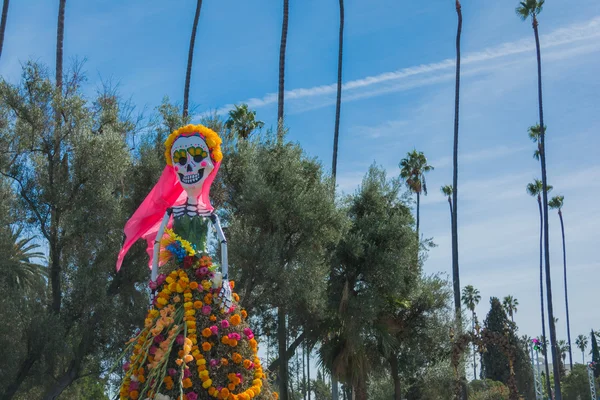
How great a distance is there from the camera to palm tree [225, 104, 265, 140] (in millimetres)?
24163

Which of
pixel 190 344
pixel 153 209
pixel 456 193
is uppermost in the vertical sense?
pixel 456 193

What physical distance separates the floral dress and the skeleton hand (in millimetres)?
49

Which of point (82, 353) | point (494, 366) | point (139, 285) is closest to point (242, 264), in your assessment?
point (139, 285)

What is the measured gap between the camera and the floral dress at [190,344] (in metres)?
8.96

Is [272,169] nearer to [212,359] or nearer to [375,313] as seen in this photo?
[375,313]

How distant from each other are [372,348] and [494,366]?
38407 millimetres

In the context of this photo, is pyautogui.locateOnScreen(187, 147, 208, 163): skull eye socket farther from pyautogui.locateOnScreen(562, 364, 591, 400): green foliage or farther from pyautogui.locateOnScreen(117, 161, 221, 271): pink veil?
pyautogui.locateOnScreen(562, 364, 591, 400): green foliage

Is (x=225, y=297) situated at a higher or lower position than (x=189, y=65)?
lower

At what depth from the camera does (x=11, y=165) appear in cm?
1587

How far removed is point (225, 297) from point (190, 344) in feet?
3.57

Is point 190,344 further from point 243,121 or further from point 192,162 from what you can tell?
point 243,121

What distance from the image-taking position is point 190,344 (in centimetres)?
898

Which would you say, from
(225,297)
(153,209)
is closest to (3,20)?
(153,209)

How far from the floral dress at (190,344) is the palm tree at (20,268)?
681cm
